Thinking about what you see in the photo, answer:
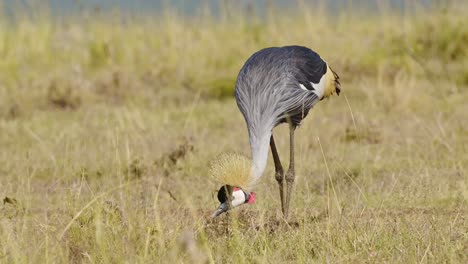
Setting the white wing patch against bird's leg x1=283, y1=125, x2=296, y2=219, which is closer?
bird's leg x1=283, y1=125, x2=296, y2=219

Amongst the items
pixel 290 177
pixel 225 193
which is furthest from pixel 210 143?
pixel 225 193

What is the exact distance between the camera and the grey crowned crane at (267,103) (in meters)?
4.26

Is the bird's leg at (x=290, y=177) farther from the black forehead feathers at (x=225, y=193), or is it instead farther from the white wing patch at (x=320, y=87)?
the black forehead feathers at (x=225, y=193)

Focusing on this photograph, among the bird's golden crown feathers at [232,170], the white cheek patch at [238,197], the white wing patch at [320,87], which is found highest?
the white wing patch at [320,87]

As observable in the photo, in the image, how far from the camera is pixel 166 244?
13.4 ft

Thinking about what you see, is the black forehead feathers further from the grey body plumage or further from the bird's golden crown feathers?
the grey body plumage

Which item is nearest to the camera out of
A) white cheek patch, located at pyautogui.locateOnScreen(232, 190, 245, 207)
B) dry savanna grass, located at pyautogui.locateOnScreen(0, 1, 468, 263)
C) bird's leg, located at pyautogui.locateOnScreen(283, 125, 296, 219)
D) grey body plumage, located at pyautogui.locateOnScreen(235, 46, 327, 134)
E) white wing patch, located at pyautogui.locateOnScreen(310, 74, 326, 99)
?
dry savanna grass, located at pyautogui.locateOnScreen(0, 1, 468, 263)

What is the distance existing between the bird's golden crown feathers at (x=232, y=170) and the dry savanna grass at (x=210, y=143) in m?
0.16

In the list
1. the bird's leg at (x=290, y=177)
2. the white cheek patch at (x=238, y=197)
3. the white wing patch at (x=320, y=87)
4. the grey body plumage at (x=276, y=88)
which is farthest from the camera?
the white wing patch at (x=320, y=87)

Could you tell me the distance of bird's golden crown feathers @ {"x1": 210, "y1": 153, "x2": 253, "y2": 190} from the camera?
422cm

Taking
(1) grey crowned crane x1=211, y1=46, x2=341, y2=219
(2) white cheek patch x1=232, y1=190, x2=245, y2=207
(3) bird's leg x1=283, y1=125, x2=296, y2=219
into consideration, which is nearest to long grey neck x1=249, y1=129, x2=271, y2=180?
(1) grey crowned crane x1=211, y1=46, x2=341, y2=219

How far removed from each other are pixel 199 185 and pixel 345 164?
100cm

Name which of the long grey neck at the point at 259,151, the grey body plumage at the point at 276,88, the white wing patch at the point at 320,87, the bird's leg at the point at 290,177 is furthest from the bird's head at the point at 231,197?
the white wing patch at the point at 320,87

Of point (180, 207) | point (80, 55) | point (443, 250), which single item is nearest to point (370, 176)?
point (180, 207)
